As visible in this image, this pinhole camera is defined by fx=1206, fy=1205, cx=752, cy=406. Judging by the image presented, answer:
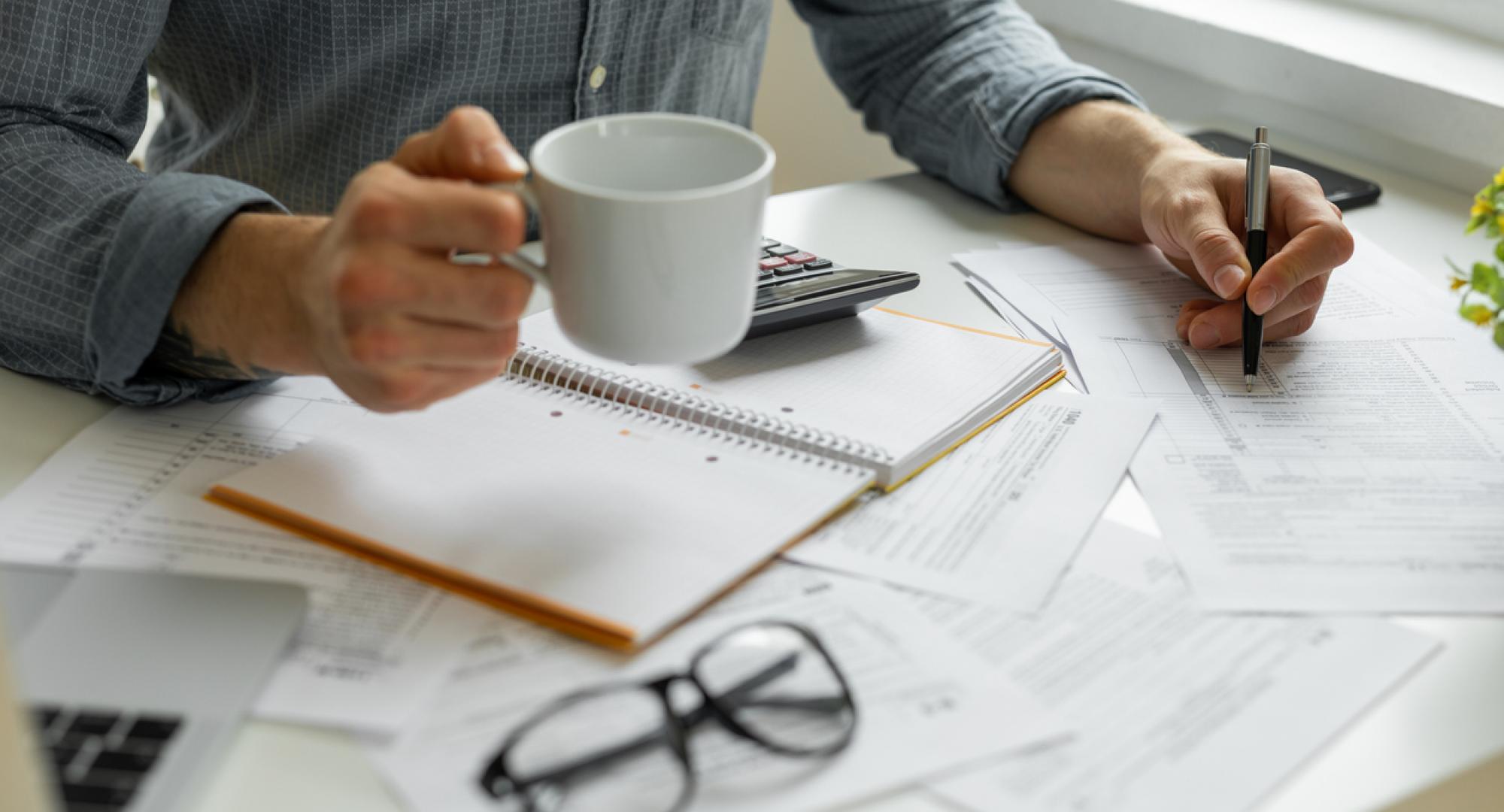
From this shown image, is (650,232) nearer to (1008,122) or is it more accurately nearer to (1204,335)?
(1204,335)

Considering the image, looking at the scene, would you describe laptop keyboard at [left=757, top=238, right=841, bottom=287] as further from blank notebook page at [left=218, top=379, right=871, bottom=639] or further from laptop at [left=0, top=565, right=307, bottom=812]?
laptop at [left=0, top=565, right=307, bottom=812]

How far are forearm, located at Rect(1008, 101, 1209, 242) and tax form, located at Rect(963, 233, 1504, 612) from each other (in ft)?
0.13

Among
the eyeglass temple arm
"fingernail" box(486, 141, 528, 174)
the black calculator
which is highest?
"fingernail" box(486, 141, 528, 174)

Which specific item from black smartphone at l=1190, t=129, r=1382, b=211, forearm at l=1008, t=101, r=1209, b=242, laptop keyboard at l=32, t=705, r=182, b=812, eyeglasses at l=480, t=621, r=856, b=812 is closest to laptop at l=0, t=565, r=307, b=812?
laptop keyboard at l=32, t=705, r=182, b=812

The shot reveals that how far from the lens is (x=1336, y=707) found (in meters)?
0.50

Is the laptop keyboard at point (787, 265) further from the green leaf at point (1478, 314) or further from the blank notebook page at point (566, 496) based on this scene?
the green leaf at point (1478, 314)

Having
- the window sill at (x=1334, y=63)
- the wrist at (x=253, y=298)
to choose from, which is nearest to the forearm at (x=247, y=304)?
the wrist at (x=253, y=298)

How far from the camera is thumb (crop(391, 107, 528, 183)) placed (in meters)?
0.55

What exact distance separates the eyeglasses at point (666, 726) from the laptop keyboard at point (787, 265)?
1.08ft

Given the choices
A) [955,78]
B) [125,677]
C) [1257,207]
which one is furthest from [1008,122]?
[125,677]

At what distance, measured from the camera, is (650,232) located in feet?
1.68

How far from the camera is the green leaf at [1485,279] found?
60cm

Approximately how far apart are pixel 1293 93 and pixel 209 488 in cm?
114

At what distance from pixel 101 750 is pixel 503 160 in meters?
0.29
